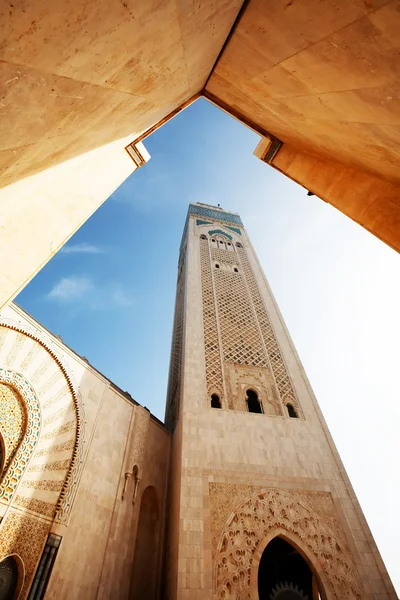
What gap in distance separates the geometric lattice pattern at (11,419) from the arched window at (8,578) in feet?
3.18

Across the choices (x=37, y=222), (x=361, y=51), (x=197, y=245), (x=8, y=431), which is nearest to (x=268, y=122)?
(x=361, y=51)

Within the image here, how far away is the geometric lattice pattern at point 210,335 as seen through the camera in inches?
217

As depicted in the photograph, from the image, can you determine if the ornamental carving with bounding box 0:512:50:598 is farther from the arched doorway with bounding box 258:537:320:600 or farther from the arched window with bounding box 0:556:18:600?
the arched doorway with bounding box 258:537:320:600

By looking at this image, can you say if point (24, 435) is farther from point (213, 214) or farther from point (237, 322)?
point (213, 214)

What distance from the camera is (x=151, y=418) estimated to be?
533 cm

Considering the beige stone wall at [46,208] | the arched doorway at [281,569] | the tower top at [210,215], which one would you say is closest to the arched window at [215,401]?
the arched doorway at [281,569]

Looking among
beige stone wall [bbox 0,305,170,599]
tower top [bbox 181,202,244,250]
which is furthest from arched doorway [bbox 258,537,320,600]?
tower top [bbox 181,202,244,250]

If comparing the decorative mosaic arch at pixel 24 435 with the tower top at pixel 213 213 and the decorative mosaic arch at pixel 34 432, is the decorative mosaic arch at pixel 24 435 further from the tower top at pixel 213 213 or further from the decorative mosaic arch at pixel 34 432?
the tower top at pixel 213 213

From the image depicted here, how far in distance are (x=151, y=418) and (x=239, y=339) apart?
252 centimetres

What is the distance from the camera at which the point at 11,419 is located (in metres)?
3.51

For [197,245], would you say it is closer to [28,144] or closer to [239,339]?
[239,339]

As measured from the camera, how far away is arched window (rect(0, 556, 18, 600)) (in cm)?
290

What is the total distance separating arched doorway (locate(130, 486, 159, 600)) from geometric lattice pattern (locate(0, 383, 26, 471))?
2.34 m

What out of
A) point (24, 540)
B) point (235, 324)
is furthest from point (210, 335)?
point (24, 540)
